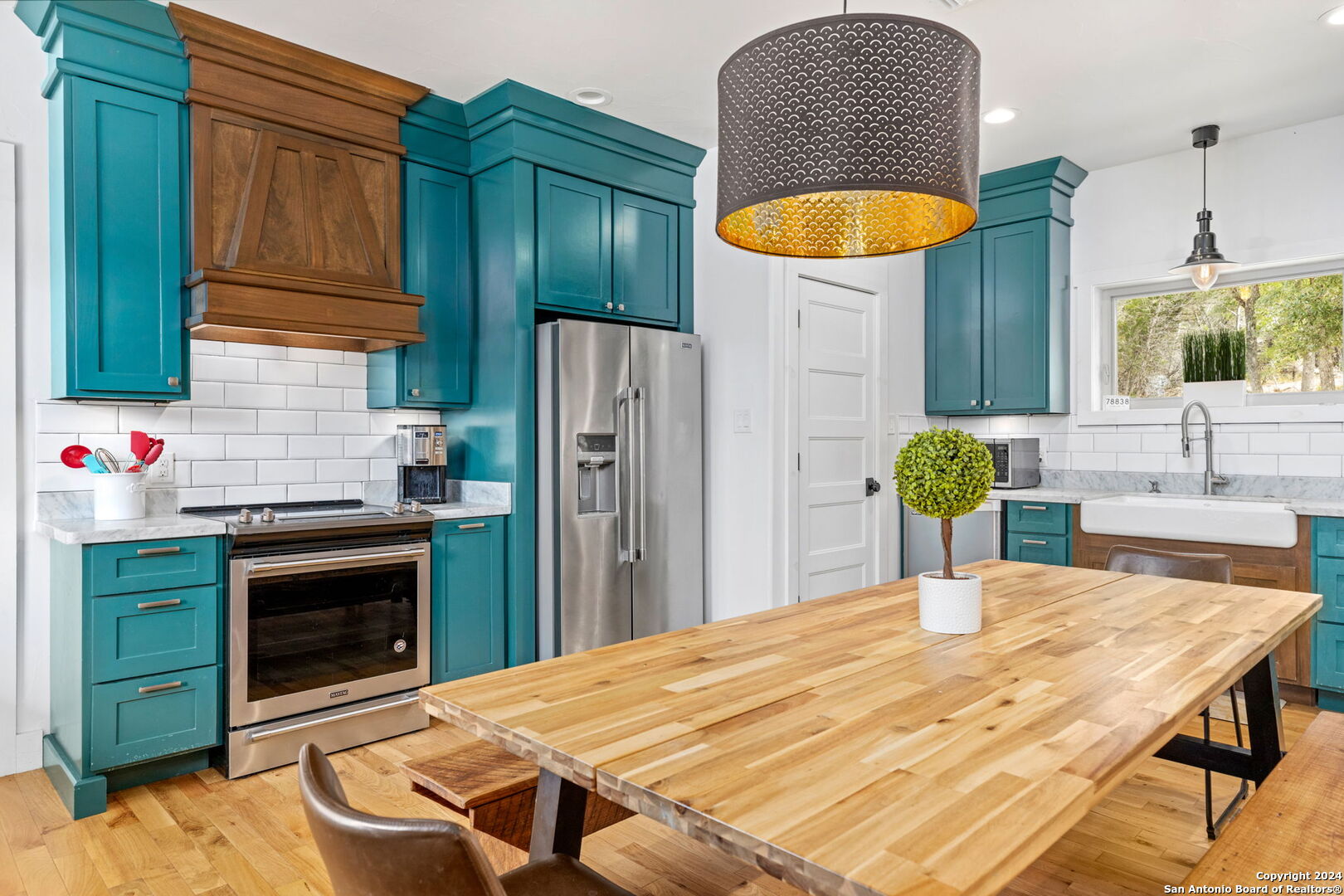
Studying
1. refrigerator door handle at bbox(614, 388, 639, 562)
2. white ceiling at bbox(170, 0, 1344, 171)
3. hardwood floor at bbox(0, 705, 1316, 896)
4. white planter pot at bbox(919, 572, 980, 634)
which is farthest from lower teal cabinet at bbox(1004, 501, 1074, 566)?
white planter pot at bbox(919, 572, 980, 634)

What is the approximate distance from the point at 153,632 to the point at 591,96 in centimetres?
261

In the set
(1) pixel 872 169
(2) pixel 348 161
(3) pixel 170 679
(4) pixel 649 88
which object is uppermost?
(4) pixel 649 88

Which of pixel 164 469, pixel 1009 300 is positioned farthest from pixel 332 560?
pixel 1009 300

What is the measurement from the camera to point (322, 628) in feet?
9.78

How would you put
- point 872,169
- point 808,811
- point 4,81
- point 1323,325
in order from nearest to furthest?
point 808,811, point 872,169, point 4,81, point 1323,325

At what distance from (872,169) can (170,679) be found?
105 inches

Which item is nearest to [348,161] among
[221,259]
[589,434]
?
[221,259]

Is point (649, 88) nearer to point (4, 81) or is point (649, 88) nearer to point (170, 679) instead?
point (4, 81)

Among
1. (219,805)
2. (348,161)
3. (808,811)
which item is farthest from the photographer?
(348,161)

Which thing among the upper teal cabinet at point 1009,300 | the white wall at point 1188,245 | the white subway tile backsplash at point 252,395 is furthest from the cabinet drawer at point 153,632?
the white wall at point 1188,245

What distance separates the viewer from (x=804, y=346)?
159 inches

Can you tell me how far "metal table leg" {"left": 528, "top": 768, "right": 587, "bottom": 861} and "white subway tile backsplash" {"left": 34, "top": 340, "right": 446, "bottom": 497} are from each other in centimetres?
255

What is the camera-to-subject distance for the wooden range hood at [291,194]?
296cm

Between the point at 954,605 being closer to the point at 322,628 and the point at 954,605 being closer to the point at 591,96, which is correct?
the point at 322,628
